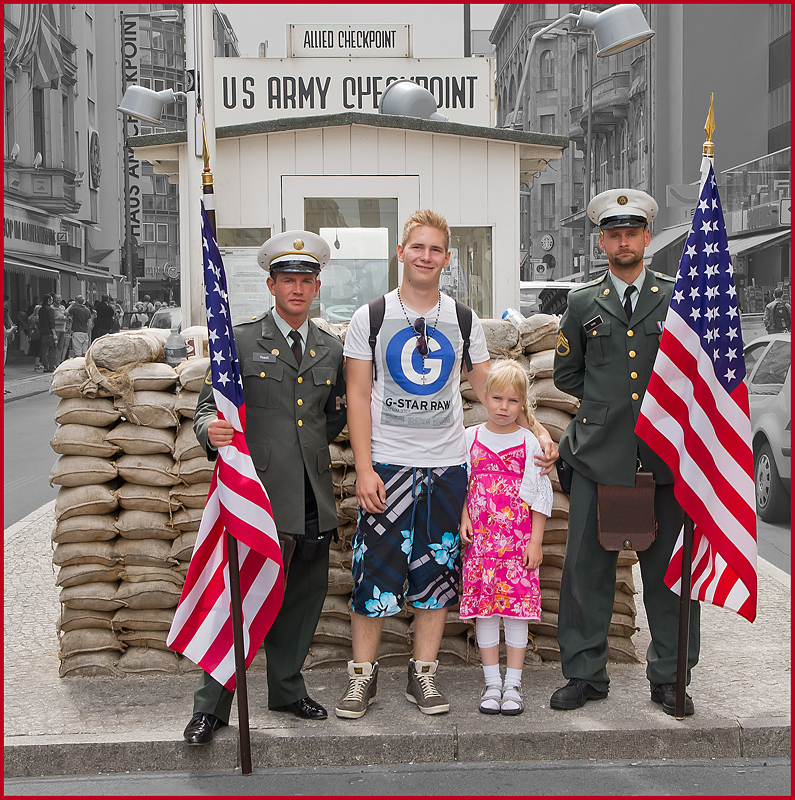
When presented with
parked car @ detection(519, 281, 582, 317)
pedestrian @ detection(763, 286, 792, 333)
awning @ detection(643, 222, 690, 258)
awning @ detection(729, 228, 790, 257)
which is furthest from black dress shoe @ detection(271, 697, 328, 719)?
awning @ detection(643, 222, 690, 258)

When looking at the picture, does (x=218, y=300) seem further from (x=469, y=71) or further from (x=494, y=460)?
(x=469, y=71)

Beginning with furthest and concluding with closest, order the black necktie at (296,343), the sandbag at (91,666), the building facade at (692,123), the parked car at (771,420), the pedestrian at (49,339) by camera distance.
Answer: the pedestrian at (49,339) < the building facade at (692,123) < the parked car at (771,420) < the sandbag at (91,666) < the black necktie at (296,343)

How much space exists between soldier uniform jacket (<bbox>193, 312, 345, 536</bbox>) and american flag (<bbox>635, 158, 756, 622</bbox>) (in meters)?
1.45

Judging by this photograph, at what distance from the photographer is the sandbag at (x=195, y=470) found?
499 cm

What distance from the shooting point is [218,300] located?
404 centimetres

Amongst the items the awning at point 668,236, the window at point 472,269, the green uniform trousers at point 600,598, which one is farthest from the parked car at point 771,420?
the awning at point 668,236

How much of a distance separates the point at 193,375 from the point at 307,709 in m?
1.85

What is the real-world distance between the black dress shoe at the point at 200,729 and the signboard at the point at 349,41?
1160cm

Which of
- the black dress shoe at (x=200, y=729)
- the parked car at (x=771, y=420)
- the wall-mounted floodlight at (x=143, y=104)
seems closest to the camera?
the black dress shoe at (x=200, y=729)

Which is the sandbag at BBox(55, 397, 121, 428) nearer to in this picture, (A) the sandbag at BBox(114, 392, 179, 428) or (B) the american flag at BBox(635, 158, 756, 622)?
(A) the sandbag at BBox(114, 392, 179, 428)

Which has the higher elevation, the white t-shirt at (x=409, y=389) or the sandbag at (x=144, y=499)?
the white t-shirt at (x=409, y=389)

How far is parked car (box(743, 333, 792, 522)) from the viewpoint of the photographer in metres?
9.27

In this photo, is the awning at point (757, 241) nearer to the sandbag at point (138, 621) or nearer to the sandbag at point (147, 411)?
the sandbag at point (147, 411)

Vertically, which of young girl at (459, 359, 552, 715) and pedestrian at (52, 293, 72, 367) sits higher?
pedestrian at (52, 293, 72, 367)
